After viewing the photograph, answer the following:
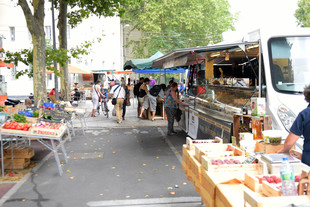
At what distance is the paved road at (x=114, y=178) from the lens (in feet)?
18.2

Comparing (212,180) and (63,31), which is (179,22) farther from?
(212,180)

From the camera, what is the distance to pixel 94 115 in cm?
1766

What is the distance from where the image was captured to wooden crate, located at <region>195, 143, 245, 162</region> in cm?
431

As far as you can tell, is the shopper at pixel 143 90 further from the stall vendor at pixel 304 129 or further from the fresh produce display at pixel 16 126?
the stall vendor at pixel 304 129

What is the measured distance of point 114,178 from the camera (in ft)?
22.3

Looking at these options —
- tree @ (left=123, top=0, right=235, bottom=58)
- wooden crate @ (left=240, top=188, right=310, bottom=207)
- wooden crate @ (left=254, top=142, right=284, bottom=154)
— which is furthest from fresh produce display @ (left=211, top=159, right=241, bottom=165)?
tree @ (left=123, top=0, right=235, bottom=58)

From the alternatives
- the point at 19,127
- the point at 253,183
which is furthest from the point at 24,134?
the point at 253,183

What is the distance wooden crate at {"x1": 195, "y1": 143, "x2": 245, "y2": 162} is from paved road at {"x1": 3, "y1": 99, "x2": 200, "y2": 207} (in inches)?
43.1

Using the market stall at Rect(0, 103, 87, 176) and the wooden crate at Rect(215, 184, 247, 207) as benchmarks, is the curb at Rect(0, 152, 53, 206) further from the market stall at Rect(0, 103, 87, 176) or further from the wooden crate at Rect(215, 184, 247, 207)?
the wooden crate at Rect(215, 184, 247, 207)

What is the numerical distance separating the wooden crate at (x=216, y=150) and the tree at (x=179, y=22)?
3035cm

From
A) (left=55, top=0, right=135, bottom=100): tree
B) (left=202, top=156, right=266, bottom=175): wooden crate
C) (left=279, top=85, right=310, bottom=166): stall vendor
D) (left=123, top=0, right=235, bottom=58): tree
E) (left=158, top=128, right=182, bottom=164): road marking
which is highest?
(left=123, top=0, right=235, bottom=58): tree

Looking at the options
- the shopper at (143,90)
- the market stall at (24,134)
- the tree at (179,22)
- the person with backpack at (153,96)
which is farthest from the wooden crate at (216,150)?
the tree at (179,22)

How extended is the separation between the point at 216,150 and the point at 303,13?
4641 centimetres

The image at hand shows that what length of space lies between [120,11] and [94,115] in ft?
19.0
